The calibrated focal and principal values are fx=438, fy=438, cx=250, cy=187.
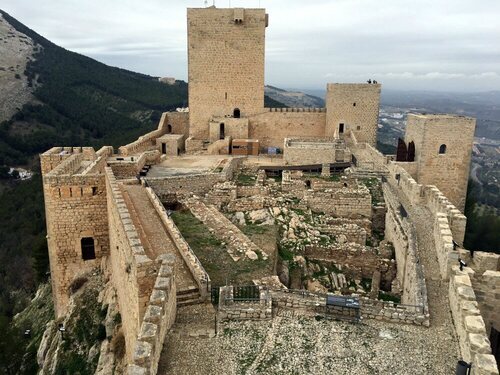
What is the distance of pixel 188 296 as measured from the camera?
8.88 metres

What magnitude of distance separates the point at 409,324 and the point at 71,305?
36.2ft

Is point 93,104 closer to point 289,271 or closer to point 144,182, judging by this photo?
point 144,182

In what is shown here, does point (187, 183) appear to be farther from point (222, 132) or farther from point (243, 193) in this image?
point (222, 132)

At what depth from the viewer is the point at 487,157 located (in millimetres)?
113812

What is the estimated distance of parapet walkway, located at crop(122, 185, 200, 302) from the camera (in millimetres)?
9183

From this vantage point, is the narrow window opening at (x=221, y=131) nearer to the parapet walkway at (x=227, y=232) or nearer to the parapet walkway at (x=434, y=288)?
the parapet walkway at (x=227, y=232)

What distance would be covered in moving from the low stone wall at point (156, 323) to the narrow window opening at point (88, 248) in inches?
302

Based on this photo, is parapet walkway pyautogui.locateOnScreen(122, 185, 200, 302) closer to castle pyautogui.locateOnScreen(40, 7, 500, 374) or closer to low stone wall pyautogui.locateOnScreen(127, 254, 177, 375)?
castle pyautogui.locateOnScreen(40, 7, 500, 374)

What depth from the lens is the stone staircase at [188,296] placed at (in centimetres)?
875

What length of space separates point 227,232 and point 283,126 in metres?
15.3

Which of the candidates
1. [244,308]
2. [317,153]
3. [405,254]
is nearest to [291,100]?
[317,153]

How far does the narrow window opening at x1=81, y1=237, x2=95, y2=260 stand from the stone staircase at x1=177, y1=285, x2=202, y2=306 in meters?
7.18

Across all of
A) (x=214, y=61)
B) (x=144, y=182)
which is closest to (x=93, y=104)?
(x=214, y=61)

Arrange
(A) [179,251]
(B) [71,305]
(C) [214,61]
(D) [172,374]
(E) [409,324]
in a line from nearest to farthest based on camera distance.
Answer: (D) [172,374] → (E) [409,324] → (A) [179,251] → (B) [71,305] → (C) [214,61]
